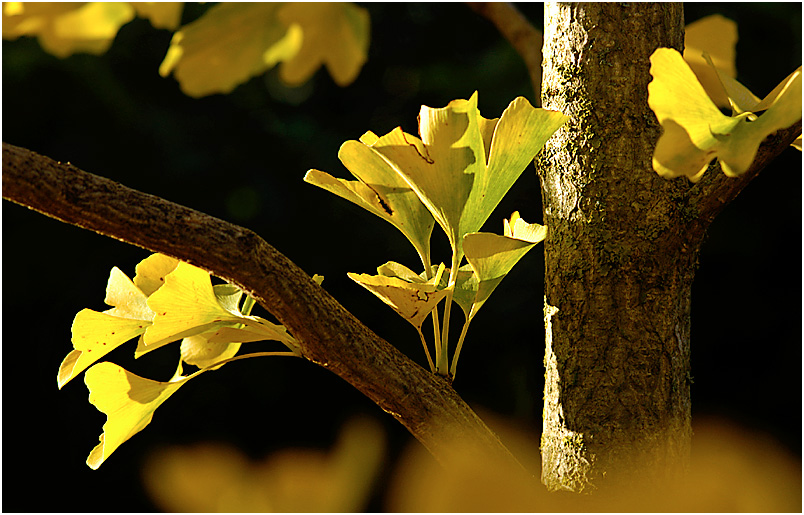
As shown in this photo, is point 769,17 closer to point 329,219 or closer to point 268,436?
point 329,219

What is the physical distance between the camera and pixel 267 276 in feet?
0.69

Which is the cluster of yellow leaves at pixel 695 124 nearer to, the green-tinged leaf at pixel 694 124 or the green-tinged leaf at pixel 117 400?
the green-tinged leaf at pixel 694 124

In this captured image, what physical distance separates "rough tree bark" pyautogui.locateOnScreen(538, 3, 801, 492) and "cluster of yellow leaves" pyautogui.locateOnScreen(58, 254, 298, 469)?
0.38ft

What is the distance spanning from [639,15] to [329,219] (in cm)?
101

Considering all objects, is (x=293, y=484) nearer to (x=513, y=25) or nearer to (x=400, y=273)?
(x=400, y=273)

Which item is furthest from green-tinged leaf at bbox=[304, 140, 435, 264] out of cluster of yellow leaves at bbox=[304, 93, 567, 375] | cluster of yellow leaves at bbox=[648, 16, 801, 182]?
cluster of yellow leaves at bbox=[648, 16, 801, 182]

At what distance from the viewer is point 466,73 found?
1199mm

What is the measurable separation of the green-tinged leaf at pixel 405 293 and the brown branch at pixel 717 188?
0.10 m

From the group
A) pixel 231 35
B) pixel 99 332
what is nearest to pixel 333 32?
pixel 231 35

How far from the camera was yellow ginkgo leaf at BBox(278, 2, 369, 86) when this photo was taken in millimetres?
168

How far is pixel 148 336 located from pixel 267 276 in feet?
0.16

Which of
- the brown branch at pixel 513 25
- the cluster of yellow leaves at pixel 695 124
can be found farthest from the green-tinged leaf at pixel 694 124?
the brown branch at pixel 513 25

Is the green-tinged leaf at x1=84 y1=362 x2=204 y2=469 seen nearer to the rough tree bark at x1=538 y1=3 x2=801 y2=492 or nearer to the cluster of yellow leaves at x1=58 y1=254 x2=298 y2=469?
the cluster of yellow leaves at x1=58 y1=254 x2=298 y2=469

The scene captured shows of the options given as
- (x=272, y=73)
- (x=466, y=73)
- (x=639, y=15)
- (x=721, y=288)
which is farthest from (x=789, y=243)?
(x=639, y=15)
